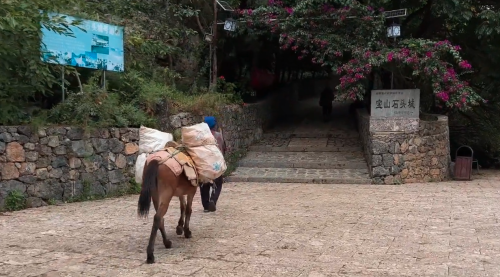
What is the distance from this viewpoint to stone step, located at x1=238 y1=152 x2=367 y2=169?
12.9 meters

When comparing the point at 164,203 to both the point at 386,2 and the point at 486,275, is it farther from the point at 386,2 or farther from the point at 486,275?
the point at 386,2

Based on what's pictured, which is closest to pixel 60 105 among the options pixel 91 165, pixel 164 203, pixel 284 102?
pixel 91 165

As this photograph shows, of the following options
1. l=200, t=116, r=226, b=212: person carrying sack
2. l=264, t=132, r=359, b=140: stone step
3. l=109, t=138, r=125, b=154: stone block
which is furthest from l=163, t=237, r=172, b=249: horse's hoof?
l=264, t=132, r=359, b=140: stone step

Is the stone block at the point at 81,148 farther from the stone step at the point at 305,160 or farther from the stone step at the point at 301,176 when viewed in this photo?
the stone step at the point at 305,160

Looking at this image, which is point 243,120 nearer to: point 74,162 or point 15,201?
point 74,162

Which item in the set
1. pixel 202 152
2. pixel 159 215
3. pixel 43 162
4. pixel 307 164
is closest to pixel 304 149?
pixel 307 164

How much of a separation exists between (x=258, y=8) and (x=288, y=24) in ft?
3.78

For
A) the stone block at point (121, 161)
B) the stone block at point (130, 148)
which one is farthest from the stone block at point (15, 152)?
the stone block at point (130, 148)

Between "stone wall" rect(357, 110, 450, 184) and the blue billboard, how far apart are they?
6.17 meters

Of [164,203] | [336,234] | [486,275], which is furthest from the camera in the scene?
[336,234]

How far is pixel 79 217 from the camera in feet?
23.5

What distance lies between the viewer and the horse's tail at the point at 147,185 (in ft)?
16.2

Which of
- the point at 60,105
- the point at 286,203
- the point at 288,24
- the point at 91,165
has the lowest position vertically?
the point at 286,203

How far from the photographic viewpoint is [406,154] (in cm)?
1168
